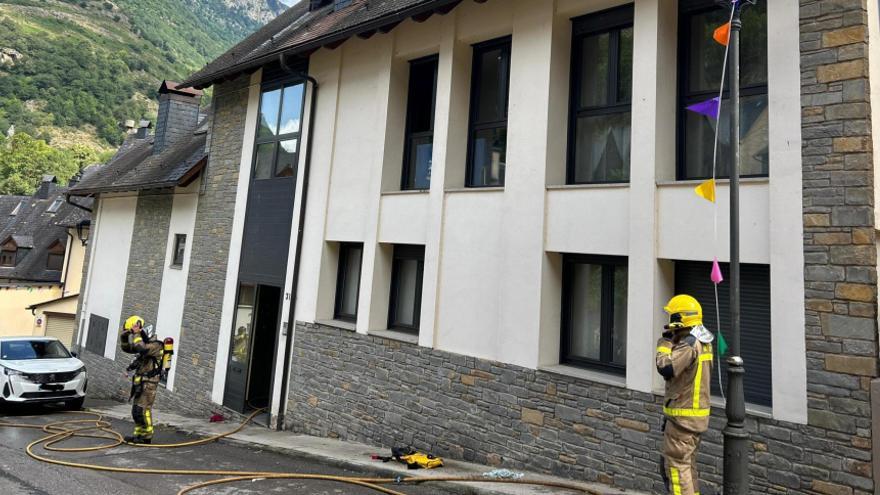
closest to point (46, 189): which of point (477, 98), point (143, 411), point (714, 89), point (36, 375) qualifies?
point (36, 375)

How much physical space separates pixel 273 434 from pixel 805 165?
8888 mm

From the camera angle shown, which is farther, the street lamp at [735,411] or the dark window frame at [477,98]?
the dark window frame at [477,98]

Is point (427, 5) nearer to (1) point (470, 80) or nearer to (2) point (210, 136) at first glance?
(1) point (470, 80)

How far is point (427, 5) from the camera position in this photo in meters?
7.45

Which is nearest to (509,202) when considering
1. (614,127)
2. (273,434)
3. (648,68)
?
(614,127)

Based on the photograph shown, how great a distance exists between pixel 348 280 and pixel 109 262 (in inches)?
431

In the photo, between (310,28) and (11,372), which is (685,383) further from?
(11,372)

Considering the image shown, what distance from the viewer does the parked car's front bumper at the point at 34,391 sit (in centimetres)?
1199

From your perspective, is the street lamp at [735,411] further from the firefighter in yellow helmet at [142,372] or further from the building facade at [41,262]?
the building facade at [41,262]

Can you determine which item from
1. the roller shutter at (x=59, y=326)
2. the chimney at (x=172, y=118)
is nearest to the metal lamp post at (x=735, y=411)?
the chimney at (x=172, y=118)

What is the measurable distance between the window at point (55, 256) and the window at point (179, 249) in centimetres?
2305

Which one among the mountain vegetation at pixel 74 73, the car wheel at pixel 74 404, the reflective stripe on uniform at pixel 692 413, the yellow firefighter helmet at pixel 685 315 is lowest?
the car wheel at pixel 74 404

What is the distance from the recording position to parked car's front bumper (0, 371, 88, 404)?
12.0 m

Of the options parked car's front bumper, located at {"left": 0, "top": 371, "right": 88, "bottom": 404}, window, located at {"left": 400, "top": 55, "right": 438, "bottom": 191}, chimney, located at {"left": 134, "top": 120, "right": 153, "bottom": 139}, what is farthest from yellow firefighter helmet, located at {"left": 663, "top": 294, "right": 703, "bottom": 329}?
chimney, located at {"left": 134, "top": 120, "right": 153, "bottom": 139}
